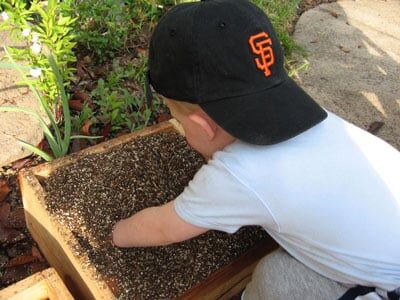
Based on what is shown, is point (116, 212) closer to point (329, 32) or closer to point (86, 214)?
point (86, 214)

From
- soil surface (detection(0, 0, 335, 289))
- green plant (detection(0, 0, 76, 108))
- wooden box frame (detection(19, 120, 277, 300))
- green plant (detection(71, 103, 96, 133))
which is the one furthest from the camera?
green plant (detection(71, 103, 96, 133))

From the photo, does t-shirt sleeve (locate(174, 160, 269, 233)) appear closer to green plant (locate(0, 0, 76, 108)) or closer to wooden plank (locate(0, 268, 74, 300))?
wooden plank (locate(0, 268, 74, 300))

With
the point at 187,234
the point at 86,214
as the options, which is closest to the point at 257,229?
the point at 187,234

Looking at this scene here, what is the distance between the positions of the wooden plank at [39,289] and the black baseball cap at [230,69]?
2.02ft

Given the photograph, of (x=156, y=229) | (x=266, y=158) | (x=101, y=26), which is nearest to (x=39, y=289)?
(x=156, y=229)

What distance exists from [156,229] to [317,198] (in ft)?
1.50

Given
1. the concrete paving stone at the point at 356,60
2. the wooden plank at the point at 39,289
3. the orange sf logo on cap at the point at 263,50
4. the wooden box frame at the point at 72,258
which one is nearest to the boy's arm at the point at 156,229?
the wooden box frame at the point at 72,258

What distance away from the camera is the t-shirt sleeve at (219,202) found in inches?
46.6

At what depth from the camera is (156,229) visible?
1.34 meters

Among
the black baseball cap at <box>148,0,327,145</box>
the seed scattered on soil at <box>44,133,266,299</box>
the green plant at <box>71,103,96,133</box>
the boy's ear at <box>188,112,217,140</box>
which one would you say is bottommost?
the seed scattered on soil at <box>44,133,266,299</box>

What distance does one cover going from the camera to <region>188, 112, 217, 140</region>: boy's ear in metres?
1.25

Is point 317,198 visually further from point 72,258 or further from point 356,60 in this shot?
point 356,60

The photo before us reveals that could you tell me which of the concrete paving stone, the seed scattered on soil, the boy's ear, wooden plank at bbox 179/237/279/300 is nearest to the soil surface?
the seed scattered on soil

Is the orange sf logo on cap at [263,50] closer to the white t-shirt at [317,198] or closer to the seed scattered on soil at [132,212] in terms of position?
the white t-shirt at [317,198]
